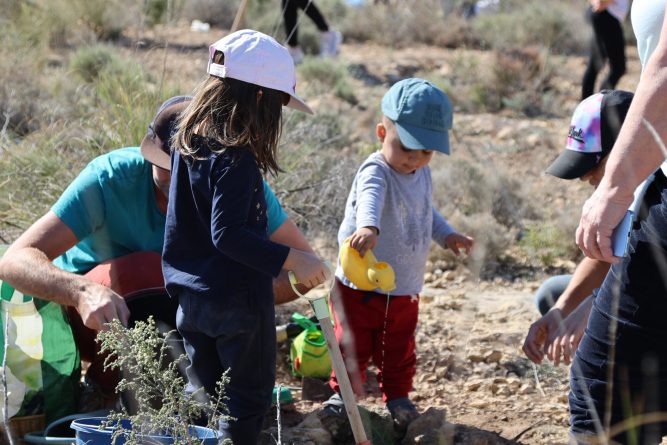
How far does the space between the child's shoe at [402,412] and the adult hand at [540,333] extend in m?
0.55

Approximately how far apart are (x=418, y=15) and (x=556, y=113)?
4.69 metres

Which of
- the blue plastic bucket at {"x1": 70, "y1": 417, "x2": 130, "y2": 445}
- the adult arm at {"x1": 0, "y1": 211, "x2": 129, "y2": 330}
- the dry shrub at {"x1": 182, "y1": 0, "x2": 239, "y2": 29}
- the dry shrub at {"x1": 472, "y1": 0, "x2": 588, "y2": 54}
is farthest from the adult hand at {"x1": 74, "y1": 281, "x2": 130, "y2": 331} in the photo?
the dry shrub at {"x1": 182, "y1": 0, "x2": 239, "y2": 29}

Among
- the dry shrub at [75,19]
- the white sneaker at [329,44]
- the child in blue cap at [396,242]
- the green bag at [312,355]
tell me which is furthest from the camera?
the white sneaker at [329,44]

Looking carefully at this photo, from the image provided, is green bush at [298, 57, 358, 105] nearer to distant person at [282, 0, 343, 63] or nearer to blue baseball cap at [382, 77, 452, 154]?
distant person at [282, 0, 343, 63]

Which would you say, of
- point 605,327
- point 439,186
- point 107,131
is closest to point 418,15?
point 439,186

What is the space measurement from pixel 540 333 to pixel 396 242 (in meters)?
0.73

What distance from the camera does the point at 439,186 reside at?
6902 mm

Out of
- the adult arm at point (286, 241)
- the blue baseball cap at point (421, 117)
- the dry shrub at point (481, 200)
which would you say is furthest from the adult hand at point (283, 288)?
the dry shrub at point (481, 200)

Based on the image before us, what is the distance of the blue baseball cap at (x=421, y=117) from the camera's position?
3479 millimetres

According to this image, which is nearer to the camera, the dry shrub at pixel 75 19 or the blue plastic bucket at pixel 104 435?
the blue plastic bucket at pixel 104 435

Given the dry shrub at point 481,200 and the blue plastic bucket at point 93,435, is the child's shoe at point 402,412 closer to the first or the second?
the blue plastic bucket at point 93,435

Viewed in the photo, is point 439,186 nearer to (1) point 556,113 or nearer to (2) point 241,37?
(1) point 556,113

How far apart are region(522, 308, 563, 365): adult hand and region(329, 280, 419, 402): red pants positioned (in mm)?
635

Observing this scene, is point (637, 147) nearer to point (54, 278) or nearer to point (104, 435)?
point (104, 435)
